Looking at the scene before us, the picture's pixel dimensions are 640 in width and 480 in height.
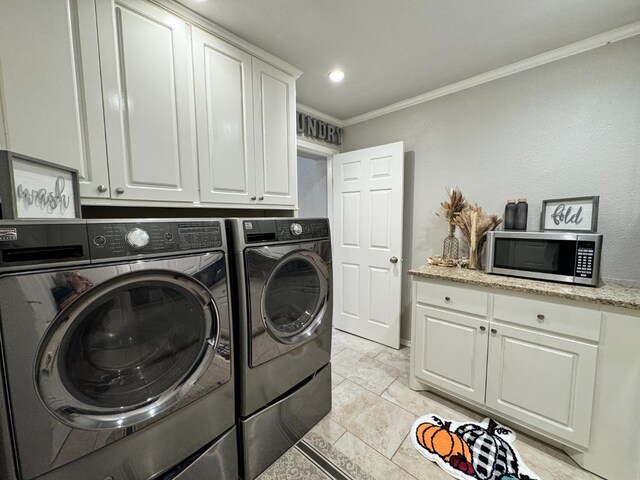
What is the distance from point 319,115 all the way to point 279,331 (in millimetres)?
2226

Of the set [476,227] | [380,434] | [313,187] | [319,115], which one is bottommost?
[380,434]

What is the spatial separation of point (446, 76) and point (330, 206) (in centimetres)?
156

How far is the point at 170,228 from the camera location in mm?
942

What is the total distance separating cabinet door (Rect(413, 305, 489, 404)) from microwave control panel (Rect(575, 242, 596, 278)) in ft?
1.87

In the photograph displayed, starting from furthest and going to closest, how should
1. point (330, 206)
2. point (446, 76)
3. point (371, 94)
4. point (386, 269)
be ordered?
point (330, 206) → point (386, 269) → point (371, 94) → point (446, 76)

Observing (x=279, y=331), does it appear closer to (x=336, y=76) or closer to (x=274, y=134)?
(x=274, y=134)

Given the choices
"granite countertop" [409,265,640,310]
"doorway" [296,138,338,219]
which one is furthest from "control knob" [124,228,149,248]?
"doorway" [296,138,338,219]

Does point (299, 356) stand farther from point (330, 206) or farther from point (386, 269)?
point (330, 206)

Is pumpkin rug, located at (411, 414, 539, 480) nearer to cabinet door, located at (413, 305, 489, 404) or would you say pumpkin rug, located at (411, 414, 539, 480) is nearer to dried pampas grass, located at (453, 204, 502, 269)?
cabinet door, located at (413, 305, 489, 404)

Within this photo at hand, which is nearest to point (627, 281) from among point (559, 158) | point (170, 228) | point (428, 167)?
point (559, 158)

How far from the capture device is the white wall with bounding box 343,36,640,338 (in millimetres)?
1593

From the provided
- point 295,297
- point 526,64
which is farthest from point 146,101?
point 526,64

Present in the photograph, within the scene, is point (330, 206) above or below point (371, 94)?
below

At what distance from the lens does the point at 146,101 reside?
122cm
